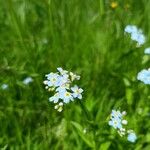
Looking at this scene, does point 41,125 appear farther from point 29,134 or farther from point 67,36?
point 67,36

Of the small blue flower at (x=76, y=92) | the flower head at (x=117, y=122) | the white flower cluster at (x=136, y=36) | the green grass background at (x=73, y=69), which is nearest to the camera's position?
the small blue flower at (x=76, y=92)

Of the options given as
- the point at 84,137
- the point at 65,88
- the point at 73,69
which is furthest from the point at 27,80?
the point at 65,88

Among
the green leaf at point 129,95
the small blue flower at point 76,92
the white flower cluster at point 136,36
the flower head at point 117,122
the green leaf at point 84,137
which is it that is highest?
the white flower cluster at point 136,36

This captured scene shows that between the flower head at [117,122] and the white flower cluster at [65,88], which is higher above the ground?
the white flower cluster at [65,88]

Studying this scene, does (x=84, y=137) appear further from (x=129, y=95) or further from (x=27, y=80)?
(x=27, y=80)

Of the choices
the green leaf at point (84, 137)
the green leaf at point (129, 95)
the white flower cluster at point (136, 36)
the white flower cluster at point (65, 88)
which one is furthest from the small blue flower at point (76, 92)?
the white flower cluster at point (136, 36)

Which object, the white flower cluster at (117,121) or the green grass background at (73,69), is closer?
the white flower cluster at (117,121)

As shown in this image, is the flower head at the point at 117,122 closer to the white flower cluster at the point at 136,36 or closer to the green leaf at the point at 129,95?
the green leaf at the point at 129,95

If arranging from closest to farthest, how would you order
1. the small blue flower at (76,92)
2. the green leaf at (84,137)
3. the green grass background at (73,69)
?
the small blue flower at (76,92)
the green leaf at (84,137)
the green grass background at (73,69)

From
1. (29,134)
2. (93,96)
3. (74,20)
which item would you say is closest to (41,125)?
(29,134)
